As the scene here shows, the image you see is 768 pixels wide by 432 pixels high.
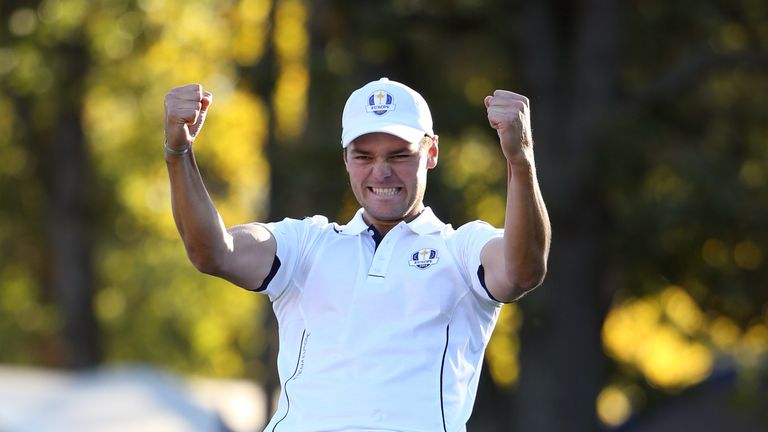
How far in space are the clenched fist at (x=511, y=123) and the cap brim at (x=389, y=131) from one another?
0.32 m

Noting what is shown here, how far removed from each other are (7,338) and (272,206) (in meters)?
12.9

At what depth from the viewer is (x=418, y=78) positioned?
17484 millimetres

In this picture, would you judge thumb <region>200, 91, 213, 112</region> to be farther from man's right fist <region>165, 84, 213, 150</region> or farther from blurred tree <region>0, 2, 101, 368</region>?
blurred tree <region>0, 2, 101, 368</region>

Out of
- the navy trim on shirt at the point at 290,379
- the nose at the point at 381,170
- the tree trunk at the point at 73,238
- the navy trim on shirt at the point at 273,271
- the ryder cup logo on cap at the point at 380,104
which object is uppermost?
the ryder cup logo on cap at the point at 380,104

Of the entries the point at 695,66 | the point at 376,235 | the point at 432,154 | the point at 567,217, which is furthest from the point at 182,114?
the point at 567,217

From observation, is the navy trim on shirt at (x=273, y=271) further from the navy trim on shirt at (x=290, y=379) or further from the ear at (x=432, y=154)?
the ear at (x=432, y=154)

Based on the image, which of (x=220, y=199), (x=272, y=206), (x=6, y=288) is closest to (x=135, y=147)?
(x=220, y=199)

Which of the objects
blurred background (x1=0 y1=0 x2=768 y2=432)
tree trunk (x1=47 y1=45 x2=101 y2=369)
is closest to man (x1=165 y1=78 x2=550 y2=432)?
blurred background (x1=0 y1=0 x2=768 y2=432)

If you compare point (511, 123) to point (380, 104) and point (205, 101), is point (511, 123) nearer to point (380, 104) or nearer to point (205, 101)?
point (380, 104)

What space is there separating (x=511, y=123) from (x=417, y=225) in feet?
1.86

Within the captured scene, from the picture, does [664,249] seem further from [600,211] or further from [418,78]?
[418,78]

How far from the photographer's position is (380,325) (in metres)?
4.72

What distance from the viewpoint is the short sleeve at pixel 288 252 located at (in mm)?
4930

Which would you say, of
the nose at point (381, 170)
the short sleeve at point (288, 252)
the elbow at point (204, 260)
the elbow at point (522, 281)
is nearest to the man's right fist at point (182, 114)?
the elbow at point (204, 260)
